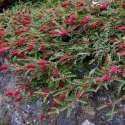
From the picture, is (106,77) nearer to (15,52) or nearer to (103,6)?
(103,6)

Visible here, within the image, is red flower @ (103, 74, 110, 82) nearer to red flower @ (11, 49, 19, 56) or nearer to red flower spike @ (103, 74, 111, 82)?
red flower spike @ (103, 74, 111, 82)

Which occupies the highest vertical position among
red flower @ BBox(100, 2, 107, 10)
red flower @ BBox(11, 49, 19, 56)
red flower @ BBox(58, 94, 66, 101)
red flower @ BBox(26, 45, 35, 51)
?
red flower @ BBox(100, 2, 107, 10)

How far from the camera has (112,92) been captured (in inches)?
102

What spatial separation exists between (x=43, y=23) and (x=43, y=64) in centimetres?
77

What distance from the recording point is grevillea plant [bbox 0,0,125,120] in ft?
8.07

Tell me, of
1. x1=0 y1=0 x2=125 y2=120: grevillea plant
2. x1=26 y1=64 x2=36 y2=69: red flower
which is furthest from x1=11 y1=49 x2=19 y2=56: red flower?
x1=26 y1=64 x2=36 y2=69: red flower

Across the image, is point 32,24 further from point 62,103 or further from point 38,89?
point 62,103

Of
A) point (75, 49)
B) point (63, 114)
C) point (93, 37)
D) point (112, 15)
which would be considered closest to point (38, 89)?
point (63, 114)

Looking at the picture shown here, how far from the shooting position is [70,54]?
276cm

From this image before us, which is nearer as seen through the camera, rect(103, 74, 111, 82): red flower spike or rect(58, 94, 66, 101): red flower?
rect(103, 74, 111, 82): red flower spike

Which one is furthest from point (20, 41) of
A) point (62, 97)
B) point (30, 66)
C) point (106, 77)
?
point (106, 77)

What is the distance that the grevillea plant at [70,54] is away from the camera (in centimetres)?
246

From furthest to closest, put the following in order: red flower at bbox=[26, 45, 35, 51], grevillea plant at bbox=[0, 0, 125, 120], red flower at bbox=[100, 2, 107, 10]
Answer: red flower at bbox=[100, 2, 107, 10] < red flower at bbox=[26, 45, 35, 51] < grevillea plant at bbox=[0, 0, 125, 120]

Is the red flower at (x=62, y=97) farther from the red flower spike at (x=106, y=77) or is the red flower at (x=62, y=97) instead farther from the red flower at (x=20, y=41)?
the red flower at (x=20, y=41)
